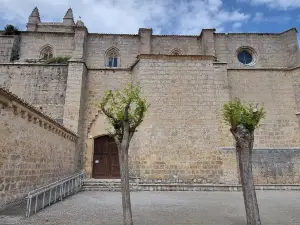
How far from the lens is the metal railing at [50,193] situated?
5.40 metres

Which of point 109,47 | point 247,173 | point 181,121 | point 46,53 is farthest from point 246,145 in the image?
point 46,53

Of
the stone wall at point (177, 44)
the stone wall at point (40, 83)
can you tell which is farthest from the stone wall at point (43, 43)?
the stone wall at point (177, 44)

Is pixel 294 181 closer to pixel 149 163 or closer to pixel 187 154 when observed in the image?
pixel 187 154

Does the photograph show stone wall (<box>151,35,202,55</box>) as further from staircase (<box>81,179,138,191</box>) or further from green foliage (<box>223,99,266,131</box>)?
green foliage (<box>223,99,266,131</box>)

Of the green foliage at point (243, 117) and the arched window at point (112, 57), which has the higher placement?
the arched window at point (112, 57)

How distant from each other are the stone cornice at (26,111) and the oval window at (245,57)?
14.1 m

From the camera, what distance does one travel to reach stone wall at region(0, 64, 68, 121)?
43.9 feet

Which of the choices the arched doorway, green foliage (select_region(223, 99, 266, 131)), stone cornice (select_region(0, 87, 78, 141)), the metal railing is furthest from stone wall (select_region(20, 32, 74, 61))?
green foliage (select_region(223, 99, 266, 131))

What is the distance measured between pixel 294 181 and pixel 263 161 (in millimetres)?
1697

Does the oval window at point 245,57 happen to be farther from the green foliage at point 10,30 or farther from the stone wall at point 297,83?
the green foliage at point 10,30

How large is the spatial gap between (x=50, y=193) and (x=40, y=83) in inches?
360

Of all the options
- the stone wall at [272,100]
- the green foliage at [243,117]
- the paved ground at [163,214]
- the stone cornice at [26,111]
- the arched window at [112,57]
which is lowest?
the paved ground at [163,214]

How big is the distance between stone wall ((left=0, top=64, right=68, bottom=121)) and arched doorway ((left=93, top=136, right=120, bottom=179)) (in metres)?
2.82

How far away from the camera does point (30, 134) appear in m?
6.96
